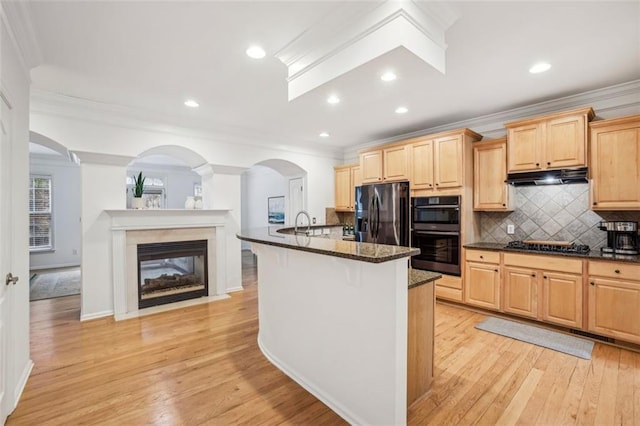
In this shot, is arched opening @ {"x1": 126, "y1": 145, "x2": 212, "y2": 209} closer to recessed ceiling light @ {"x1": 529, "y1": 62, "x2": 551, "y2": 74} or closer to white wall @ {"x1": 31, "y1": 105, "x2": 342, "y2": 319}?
white wall @ {"x1": 31, "y1": 105, "x2": 342, "y2": 319}

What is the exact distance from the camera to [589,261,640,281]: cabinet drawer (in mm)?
2766

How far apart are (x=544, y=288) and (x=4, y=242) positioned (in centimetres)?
482

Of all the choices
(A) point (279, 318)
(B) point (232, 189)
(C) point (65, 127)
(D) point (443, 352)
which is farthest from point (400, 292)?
(C) point (65, 127)

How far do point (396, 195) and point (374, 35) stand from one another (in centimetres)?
281

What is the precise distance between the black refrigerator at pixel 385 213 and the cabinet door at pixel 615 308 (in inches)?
82.6

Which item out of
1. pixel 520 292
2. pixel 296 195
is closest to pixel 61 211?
pixel 296 195

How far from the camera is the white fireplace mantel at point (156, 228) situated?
12.8 feet

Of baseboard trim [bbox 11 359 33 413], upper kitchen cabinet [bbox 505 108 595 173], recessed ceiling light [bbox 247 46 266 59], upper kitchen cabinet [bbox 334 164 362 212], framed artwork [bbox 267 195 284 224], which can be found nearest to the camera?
baseboard trim [bbox 11 359 33 413]

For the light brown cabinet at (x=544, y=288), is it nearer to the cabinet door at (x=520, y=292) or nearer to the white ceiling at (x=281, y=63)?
the cabinet door at (x=520, y=292)

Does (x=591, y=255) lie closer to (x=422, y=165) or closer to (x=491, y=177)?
(x=491, y=177)

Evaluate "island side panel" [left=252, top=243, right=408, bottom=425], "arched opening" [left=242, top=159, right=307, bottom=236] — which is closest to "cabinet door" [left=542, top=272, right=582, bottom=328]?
"island side panel" [left=252, top=243, right=408, bottom=425]

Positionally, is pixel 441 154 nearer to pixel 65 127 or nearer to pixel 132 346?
pixel 132 346

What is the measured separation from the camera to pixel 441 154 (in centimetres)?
418

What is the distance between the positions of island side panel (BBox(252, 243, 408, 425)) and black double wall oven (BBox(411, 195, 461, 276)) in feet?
8.38
